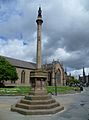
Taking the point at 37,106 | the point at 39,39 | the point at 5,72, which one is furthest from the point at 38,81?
the point at 5,72

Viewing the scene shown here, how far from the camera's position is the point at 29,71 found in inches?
3455

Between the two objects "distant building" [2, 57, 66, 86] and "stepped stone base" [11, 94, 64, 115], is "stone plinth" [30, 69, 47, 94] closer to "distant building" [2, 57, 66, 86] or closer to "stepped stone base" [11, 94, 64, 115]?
"stepped stone base" [11, 94, 64, 115]

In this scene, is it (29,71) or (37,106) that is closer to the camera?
(37,106)

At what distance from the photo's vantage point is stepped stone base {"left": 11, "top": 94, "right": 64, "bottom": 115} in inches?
631

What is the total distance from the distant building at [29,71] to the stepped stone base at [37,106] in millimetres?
58720

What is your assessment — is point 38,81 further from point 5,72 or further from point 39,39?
point 5,72

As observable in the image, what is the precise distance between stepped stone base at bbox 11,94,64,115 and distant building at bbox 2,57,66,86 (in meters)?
58.7

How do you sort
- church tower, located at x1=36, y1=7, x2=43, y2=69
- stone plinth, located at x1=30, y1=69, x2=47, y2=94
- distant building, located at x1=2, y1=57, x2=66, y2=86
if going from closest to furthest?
stone plinth, located at x1=30, y1=69, x2=47, y2=94, church tower, located at x1=36, y1=7, x2=43, y2=69, distant building, located at x1=2, y1=57, x2=66, y2=86

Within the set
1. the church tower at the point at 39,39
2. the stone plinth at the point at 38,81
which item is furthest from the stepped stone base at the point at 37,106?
the church tower at the point at 39,39

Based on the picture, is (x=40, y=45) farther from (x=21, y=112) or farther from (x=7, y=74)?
(x=7, y=74)

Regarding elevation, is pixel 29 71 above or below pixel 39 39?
above

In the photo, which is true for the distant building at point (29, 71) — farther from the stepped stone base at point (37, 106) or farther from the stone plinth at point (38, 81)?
the stepped stone base at point (37, 106)

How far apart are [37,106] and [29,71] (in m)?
71.3

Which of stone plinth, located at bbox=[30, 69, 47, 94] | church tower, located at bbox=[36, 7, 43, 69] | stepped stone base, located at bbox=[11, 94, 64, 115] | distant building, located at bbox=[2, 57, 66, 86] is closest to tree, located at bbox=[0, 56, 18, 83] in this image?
distant building, located at bbox=[2, 57, 66, 86]
